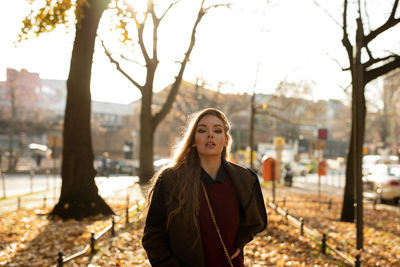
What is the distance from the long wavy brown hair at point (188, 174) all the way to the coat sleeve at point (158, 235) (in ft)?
0.21

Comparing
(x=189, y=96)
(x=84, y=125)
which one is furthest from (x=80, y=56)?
(x=189, y=96)

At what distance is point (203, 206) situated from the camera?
3.06 m

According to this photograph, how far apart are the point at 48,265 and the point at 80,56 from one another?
6450mm

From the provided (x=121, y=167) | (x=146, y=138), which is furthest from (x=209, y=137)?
(x=121, y=167)

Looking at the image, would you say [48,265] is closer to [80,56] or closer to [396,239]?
[80,56]

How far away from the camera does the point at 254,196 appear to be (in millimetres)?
3273

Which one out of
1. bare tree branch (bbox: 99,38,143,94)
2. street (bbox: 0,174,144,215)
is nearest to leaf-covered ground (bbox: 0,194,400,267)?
street (bbox: 0,174,144,215)

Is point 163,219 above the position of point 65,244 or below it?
above

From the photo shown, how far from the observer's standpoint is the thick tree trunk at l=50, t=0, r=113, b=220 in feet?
40.9

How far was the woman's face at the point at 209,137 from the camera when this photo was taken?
3264 mm

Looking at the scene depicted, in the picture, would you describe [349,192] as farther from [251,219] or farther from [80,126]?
[251,219]

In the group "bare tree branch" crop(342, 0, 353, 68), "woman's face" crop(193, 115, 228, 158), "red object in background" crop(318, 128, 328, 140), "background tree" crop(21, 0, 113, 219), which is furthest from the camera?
"red object in background" crop(318, 128, 328, 140)

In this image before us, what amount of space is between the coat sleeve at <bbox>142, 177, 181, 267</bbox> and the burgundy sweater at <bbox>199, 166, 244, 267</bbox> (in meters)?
0.23

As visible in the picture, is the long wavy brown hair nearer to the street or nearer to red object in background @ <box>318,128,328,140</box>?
the street
